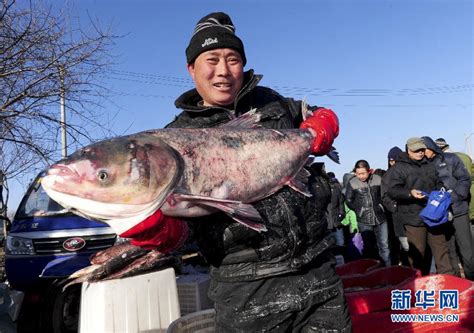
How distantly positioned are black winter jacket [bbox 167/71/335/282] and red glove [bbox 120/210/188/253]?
0.54 feet

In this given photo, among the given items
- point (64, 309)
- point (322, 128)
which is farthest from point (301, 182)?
point (64, 309)

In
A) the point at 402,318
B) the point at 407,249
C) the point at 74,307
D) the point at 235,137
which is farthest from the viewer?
the point at 407,249

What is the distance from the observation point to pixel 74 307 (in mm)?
5633

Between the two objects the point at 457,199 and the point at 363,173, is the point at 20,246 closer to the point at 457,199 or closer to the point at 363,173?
the point at 363,173

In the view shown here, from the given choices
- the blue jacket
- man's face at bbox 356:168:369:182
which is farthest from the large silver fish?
man's face at bbox 356:168:369:182

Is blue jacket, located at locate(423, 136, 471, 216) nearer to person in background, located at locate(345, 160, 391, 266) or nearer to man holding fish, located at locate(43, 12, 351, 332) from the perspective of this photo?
person in background, located at locate(345, 160, 391, 266)

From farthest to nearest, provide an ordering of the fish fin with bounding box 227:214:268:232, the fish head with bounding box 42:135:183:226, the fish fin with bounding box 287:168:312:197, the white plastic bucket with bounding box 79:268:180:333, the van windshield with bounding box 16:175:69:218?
the van windshield with bounding box 16:175:69:218 < the white plastic bucket with bounding box 79:268:180:333 < the fish fin with bounding box 287:168:312:197 < the fish fin with bounding box 227:214:268:232 < the fish head with bounding box 42:135:183:226

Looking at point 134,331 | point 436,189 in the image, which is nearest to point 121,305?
point 134,331

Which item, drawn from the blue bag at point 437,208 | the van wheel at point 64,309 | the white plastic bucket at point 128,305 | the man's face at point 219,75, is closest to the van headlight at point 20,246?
the van wheel at point 64,309

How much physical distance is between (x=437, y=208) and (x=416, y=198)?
1.35 ft

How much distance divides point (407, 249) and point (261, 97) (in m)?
Result: 5.25

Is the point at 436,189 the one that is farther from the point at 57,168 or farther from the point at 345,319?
the point at 57,168

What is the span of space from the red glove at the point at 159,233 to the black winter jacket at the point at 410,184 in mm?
5136

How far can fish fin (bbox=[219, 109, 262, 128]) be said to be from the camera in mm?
2146
